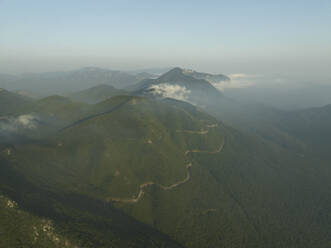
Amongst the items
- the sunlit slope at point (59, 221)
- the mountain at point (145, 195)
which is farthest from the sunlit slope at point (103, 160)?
the sunlit slope at point (59, 221)

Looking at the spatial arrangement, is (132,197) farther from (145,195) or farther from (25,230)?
(25,230)

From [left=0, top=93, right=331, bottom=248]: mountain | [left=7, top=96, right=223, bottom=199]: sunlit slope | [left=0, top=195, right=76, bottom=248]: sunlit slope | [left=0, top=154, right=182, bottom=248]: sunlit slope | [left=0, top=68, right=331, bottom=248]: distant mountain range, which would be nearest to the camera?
[left=0, top=195, right=76, bottom=248]: sunlit slope

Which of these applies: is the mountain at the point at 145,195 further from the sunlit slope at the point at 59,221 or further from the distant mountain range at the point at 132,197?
the distant mountain range at the point at 132,197

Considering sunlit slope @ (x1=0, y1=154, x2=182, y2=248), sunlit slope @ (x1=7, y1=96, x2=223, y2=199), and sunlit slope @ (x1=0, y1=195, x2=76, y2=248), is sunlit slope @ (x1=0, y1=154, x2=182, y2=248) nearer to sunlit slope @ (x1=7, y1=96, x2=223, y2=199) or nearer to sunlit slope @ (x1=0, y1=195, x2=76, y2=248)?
sunlit slope @ (x1=0, y1=195, x2=76, y2=248)

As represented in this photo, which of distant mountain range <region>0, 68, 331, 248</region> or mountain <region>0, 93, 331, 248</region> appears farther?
mountain <region>0, 93, 331, 248</region>

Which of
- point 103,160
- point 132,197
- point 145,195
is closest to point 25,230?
point 132,197

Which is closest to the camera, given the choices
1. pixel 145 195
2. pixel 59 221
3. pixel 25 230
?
pixel 25 230

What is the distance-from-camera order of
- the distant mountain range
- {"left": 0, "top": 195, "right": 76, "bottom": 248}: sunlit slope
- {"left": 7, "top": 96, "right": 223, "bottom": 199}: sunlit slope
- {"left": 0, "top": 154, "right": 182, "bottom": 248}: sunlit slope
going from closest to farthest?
1. {"left": 0, "top": 195, "right": 76, "bottom": 248}: sunlit slope
2. {"left": 0, "top": 154, "right": 182, "bottom": 248}: sunlit slope
3. the distant mountain range
4. {"left": 7, "top": 96, "right": 223, "bottom": 199}: sunlit slope

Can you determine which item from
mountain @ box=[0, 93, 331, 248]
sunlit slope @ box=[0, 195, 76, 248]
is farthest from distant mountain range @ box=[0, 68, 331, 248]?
mountain @ box=[0, 93, 331, 248]

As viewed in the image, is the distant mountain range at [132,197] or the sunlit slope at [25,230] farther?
the distant mountain range at [132,197]
